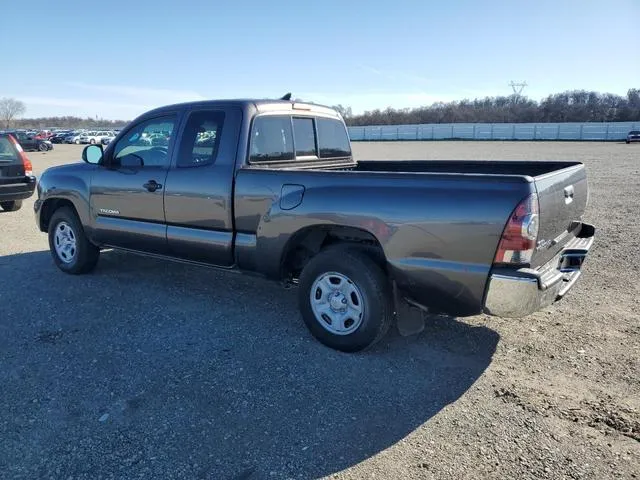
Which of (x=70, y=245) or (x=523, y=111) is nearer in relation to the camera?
(x=70, y=245)

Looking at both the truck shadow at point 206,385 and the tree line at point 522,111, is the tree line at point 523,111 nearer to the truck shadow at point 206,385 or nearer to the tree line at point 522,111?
the tree line at point 522,111

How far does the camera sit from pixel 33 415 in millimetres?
3148

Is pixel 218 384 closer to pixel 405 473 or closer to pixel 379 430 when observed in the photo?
pixel 379 430

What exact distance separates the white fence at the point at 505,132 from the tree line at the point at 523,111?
1689 centimetres

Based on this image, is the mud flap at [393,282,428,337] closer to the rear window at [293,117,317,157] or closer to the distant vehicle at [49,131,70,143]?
the rear window at [293,117,317,157]

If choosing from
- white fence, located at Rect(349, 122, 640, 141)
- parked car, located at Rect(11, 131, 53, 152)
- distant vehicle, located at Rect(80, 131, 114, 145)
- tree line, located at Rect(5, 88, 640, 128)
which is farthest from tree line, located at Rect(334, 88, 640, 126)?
parked car, located at Rect(11, 131, 53, 152)

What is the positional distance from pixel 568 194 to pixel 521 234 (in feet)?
2.94

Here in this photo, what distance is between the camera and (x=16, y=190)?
9.99 m

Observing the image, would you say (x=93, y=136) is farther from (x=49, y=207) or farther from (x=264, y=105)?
(x=264, y=105)

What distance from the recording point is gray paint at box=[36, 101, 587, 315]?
3.29 m

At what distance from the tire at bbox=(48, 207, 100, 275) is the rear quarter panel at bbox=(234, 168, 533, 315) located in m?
2.90

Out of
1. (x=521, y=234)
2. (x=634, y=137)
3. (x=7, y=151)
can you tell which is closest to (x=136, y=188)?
(x=521, y=234)

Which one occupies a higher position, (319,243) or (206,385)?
(319,243)

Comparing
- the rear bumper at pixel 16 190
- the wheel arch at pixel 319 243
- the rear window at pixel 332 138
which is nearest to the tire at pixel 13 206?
the rear bumper at pixel 16 190
